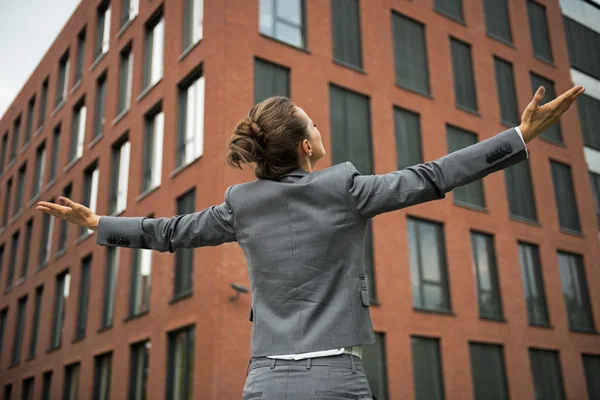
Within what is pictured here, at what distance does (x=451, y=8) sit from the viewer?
24.9 meters

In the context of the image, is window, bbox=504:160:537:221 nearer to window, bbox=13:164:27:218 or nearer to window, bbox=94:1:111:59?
window, bbox=94:1:111:59

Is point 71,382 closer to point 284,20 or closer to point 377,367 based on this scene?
point 377,367

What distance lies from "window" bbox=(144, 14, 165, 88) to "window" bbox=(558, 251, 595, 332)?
1531cm

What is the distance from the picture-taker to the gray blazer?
2236 mm

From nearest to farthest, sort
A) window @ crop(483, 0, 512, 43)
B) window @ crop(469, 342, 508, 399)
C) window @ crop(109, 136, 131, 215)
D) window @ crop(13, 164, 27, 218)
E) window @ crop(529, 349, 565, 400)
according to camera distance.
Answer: window @ crop(469, 342, 508, 399) < window @ crop(529, 349, 565, 400) < window @ crop(109, 136, 131, 215) < window @ crop(483, 0, 512, 43) < window @ crop(13, 164, 27, 218)

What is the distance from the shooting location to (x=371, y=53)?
69.4 feet

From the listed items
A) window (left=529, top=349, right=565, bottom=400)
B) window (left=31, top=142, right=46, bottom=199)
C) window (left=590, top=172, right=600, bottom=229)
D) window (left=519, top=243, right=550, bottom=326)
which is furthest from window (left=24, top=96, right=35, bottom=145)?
window (left=590, top=172, right=600, bottom=229)

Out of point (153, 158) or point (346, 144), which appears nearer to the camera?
point (346, 144)

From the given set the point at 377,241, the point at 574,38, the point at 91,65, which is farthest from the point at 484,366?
the point at 91,65

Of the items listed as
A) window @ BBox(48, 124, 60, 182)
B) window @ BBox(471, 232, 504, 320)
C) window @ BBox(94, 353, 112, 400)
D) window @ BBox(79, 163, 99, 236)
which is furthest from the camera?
window @ BBox(48, 124, 60, 182)

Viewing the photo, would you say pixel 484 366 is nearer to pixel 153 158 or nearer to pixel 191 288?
pixel 191 288

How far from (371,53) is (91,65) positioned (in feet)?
40.7

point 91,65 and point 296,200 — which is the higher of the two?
point 91,65

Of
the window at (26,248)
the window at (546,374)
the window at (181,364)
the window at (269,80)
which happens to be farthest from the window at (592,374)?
the window at (26,248)
